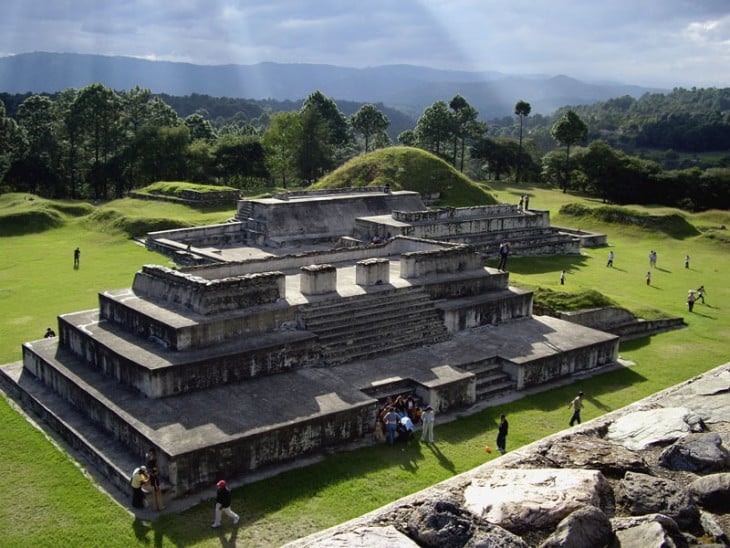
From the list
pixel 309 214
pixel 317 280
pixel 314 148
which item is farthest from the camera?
pixel 314 148

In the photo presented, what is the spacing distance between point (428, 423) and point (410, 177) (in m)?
24.6

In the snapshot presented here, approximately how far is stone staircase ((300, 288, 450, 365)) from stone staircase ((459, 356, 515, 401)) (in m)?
1.14

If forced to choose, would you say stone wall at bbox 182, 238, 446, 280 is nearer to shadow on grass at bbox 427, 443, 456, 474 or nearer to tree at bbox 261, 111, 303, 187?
shadow on grass at bbox 427, 443, 456, 474

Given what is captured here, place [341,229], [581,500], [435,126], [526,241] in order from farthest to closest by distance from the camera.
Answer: [435,126] < [526,241] < [341,229] < [581,500]

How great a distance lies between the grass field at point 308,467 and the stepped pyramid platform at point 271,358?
1.60ft

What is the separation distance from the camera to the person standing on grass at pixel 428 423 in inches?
400

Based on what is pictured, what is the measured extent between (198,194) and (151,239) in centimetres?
862

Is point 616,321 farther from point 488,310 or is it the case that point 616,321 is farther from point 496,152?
point 496,152

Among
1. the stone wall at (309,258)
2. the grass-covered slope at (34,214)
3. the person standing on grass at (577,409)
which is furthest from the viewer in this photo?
the grass-covered slope at (34,214)

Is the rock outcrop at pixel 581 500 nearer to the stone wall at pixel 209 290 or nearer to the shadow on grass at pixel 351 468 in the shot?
the shadow on grass at pixel 351 468

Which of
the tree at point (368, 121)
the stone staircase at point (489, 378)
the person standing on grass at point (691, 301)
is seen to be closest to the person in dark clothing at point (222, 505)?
the stone staircase at point (489, 378)

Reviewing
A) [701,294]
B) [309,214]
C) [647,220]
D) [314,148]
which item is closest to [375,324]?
[701,294]

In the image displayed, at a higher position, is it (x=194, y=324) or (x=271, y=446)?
(x=194, y=324)

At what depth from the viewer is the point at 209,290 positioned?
442 inches
